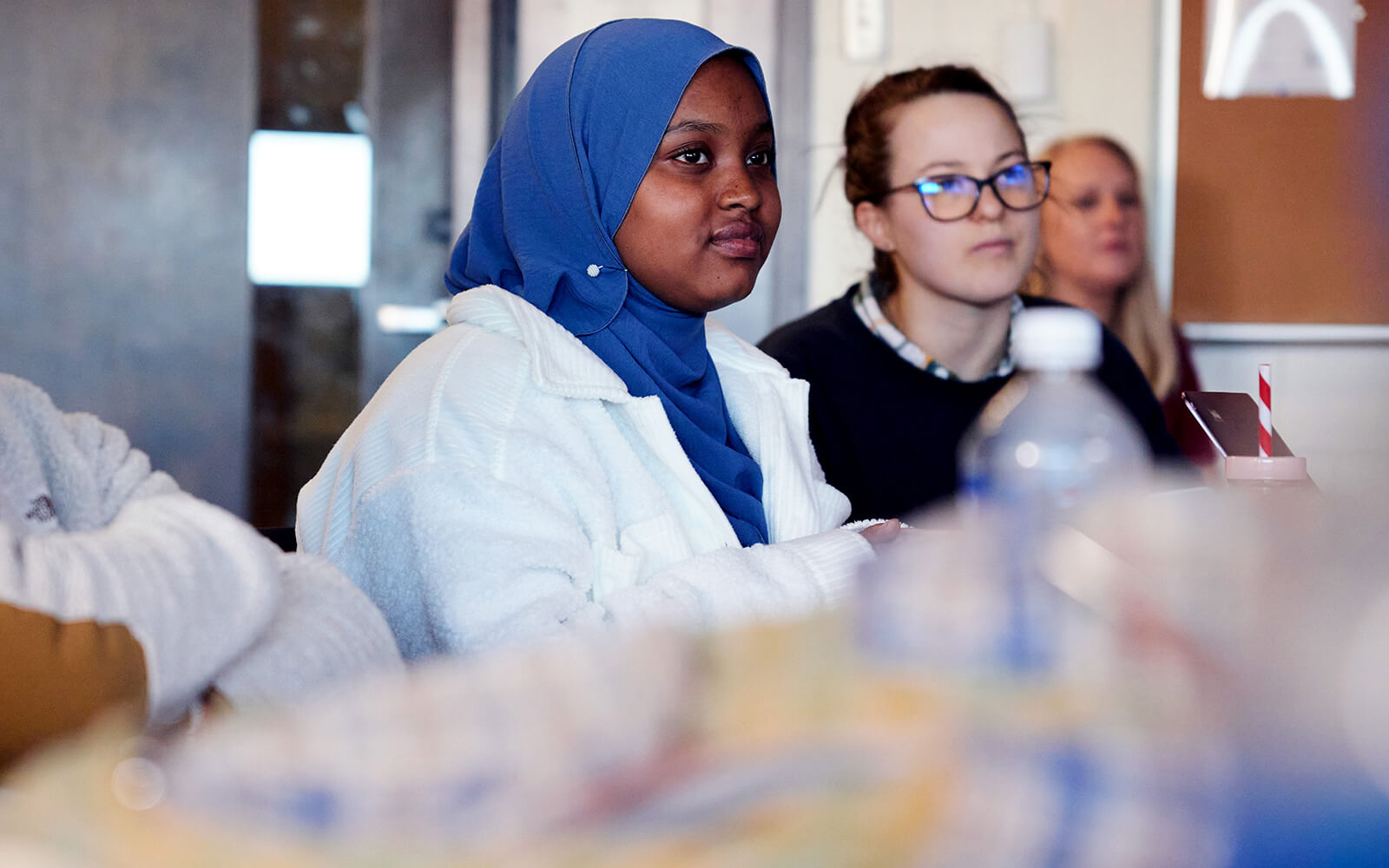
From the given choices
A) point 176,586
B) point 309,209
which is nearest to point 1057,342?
point 176,586

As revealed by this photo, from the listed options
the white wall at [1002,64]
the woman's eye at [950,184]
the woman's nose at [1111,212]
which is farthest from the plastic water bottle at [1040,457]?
the white wall at [1002,64]

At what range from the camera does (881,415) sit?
1.83m

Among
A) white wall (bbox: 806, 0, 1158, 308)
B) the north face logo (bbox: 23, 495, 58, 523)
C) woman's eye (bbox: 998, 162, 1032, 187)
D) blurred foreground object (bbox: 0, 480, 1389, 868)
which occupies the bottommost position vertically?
the north face logo (bbox: 23, 495, 58, 523)

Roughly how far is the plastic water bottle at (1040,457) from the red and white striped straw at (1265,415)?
0.46 feet

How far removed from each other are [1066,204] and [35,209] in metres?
2.61

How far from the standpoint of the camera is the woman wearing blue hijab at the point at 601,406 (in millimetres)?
1105

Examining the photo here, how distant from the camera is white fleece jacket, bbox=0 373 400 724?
0.64 meters

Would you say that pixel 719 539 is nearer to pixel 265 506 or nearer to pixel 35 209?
pixel 265 506

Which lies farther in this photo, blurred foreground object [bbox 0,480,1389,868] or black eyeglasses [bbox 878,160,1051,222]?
black eyeglasses [bbox 878,160,1051,222]

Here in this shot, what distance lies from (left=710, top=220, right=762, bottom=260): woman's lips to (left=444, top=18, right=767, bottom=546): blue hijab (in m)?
0.10

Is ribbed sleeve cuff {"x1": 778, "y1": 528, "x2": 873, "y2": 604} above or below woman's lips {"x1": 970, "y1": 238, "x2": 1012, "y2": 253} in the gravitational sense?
below

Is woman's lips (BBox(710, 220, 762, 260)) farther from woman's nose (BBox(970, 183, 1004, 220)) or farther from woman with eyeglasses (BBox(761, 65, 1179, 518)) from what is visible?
woman's nose (BBox(970, 183, 1004, 220))

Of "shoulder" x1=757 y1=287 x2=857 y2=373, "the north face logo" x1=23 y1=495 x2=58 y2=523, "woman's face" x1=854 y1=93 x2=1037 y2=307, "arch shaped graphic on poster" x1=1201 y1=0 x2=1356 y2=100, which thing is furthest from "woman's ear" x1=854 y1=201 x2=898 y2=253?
"arch shaped graphic on poster" x1=1201 y1=0 x2=1356 y2=100

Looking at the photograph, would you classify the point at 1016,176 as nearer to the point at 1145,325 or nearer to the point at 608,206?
the point at 608,206
